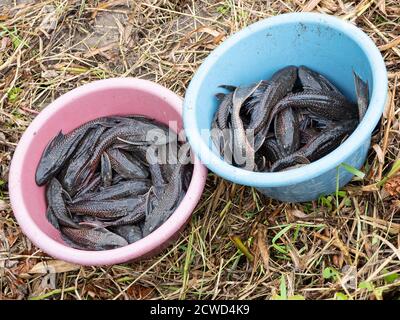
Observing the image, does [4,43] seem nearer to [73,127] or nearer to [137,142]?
[73,127]

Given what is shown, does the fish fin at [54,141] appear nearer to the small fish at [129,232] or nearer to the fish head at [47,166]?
the fish head at [47,166]

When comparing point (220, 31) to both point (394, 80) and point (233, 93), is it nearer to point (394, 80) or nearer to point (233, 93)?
point (233, 93)

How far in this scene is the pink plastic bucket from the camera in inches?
95.5

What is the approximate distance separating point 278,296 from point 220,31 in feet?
5.24

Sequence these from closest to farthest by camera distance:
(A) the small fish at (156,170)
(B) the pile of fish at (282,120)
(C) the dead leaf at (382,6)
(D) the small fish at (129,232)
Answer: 1. (B) the pile of fish at (282,120)
2. (D) the small fish at (129,232)
3. (A) the small fish at (156,170)
4. (C) the dead leaf at (382,6)

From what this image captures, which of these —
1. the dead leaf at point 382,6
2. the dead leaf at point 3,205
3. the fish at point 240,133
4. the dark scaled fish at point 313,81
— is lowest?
the dead leaf at point 3,205

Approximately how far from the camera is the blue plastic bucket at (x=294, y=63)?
7.34 ft

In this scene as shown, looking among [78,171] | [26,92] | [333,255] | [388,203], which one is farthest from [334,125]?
[26,92]

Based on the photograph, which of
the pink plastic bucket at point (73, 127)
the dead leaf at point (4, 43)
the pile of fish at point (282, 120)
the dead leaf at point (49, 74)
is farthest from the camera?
the dead leaf at point (4, 43)

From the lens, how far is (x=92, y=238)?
2650mm

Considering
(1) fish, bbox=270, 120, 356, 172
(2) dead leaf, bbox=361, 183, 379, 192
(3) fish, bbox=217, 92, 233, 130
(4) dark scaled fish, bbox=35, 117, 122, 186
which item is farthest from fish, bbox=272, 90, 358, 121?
(4) dark scaled fish, bbox=35, 117, 122, 186

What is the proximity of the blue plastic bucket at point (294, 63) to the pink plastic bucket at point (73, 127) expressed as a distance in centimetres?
18

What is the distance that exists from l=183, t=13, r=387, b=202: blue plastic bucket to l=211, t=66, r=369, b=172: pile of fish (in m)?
0.06

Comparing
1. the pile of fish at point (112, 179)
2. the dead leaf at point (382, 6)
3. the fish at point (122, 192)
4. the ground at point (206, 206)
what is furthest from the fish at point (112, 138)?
the dead leaf at point (382, 6)
